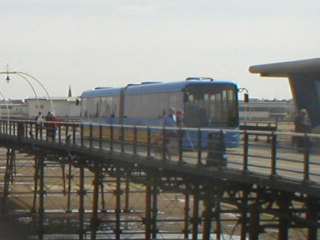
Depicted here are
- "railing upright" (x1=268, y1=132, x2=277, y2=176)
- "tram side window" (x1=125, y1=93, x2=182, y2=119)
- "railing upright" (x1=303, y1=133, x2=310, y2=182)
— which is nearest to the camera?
"railing upright" (x1=303, y1=133, x2=310, y2=182)

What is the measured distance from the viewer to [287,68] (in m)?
31.8

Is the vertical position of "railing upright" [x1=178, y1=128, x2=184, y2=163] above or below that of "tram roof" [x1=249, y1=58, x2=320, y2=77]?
below

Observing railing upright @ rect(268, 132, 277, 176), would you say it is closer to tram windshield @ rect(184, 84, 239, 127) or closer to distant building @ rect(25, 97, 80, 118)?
tram windshield @ rect(184, 84, 239, 127)

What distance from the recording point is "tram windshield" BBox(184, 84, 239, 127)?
3055 cm

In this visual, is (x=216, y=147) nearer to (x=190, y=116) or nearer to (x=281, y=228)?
(x=281, y=228)

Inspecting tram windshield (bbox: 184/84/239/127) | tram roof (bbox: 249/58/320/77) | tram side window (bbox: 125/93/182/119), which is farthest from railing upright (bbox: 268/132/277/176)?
tram side window (bbox: 125/93/182/119)

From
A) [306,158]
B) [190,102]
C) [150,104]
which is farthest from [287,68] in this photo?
[306,158]

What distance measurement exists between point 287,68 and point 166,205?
16.1 metres

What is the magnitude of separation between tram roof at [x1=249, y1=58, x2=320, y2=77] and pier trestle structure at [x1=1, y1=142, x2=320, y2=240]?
459cm

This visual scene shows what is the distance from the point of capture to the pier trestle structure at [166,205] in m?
18.2

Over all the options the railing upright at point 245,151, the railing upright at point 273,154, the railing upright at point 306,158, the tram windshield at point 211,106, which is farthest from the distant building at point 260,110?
the railing upright at point 306,158

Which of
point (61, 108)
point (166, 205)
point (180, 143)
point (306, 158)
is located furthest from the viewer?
point (61, 108)

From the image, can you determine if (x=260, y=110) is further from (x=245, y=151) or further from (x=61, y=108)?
(x=245, y=151)

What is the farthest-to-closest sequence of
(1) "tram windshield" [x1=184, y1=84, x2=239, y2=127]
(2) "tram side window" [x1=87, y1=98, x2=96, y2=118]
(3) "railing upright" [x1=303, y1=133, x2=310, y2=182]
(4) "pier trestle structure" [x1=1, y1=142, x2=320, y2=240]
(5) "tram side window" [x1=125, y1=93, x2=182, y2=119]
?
(2) "tram side window" [x1=87, y1=98, x2=96, y2=118]
(5) "tram side window" [x1=125, y1=93, x2=182, y2=119]
(1) "tram windshield" [x1=184, y1=84, x2=239, y2=127]
(4) "pier trestle structure" [x1=1, y1=142, x2=320, y2=240]
(3) "railing upright" [x1=303, y1=133, x2=310, y2=182]
